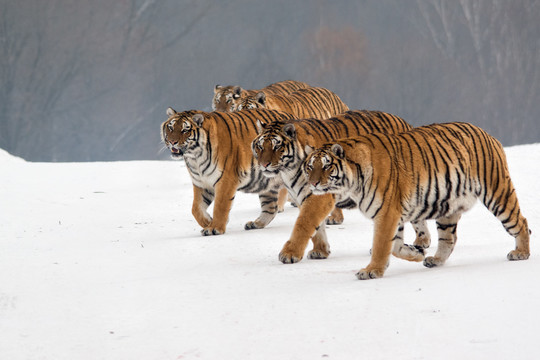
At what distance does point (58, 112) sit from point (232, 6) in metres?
3.82

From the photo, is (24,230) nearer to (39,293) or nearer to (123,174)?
(39,293)

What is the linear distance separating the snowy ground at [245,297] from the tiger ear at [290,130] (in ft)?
1.82

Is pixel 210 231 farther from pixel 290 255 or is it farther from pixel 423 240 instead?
pixel 423 240

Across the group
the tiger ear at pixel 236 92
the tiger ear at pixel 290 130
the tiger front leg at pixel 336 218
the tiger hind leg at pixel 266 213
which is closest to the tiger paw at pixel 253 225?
the tiger hind leg at pixel 266 213

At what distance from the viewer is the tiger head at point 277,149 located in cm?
332

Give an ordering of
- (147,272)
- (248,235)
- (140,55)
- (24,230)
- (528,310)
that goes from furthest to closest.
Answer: (140,55) → (24,230) → (248,235) → (147,272) → (528,310)

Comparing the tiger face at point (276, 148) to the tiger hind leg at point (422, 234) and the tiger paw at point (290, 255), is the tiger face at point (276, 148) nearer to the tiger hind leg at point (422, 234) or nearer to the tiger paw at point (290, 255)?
the tiger paw at point (290, 255)

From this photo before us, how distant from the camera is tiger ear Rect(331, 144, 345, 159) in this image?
2881 mm

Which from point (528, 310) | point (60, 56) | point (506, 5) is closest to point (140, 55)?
point (60, 56)

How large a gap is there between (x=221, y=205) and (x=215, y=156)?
0.26m

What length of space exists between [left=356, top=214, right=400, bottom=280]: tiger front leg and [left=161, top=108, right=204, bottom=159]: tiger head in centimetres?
143

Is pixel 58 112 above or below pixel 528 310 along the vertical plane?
below

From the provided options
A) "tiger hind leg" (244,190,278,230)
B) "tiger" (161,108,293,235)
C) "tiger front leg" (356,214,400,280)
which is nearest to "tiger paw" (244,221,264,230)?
"tiger hind leg" (244,190,278,230)

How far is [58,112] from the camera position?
572 inches
